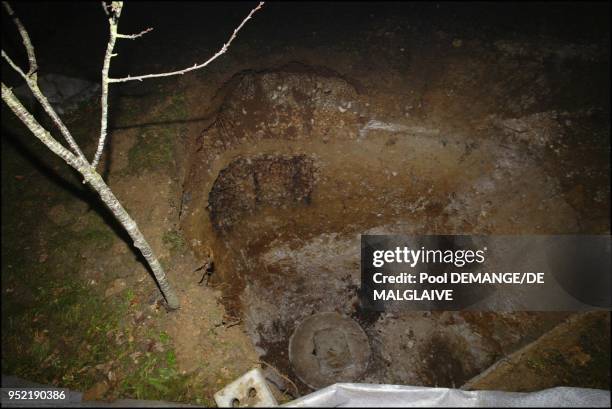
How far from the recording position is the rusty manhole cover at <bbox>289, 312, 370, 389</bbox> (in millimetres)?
5496

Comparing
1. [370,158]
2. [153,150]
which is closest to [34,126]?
[153,150]

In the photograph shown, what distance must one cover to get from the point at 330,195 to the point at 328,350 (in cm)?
279

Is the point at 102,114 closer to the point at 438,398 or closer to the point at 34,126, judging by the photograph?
the point at 34,126

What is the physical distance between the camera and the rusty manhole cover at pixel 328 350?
216 inches

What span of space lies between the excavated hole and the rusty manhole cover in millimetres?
125

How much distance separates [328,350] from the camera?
5.71 metres

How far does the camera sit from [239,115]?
6.39 meters

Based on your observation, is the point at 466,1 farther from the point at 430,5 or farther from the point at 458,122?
the point at 458,122

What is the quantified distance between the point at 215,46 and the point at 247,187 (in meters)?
3.04

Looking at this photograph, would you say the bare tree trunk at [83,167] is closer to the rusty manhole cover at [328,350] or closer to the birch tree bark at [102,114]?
the birch tree bark at [102,114]

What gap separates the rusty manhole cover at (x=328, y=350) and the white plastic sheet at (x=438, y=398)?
2.38 m

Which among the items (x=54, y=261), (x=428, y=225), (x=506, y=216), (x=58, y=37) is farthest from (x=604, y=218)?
(x=58, y=37)

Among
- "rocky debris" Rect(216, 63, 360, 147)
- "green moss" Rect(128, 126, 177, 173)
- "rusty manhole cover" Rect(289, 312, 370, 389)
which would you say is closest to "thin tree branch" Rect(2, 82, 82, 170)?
"green moss" Rect(128, 126, 177, 173)

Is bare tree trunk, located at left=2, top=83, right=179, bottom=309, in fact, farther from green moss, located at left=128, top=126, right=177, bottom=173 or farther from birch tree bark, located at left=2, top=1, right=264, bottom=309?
green moss, located at left=128, top=126, right=177, bottom=173
